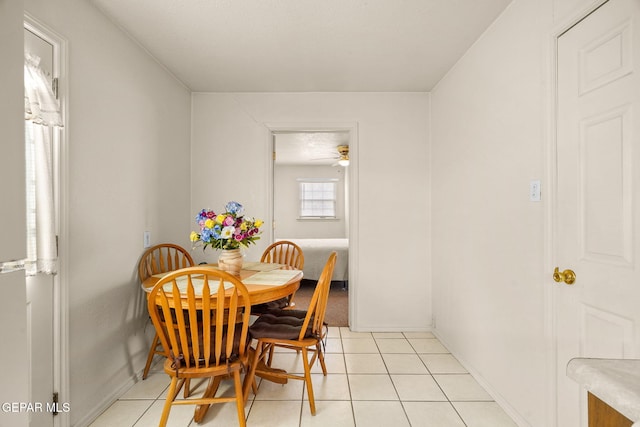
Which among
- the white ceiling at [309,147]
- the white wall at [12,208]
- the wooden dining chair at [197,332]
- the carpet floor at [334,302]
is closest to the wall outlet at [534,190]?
the wooden dining chair at [197,332]

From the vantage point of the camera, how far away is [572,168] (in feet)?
4.91

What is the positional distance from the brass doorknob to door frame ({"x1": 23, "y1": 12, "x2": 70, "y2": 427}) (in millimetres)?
2485

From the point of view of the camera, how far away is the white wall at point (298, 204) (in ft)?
26.1

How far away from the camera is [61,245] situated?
5.52ft

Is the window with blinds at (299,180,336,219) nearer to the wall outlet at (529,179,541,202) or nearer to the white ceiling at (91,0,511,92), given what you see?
the white ceiling at (91,0,511,92)

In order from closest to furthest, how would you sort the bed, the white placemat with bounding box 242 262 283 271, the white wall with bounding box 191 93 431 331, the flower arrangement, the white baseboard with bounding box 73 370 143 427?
the white baseboard with bounding box 73 370 143 427, the flower arrangement, the white placemat with bounding box 242 262 283 271, the white wall with bounding box 191 93 431 331, the bed

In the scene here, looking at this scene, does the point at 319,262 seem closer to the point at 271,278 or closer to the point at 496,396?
the point at 271,278

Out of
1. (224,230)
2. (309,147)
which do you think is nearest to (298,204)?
(309,147)

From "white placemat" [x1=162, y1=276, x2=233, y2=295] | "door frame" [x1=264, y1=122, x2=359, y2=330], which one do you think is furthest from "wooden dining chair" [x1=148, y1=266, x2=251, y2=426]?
"door frame" [x1=264, y1=122, x2=359, y2=330]

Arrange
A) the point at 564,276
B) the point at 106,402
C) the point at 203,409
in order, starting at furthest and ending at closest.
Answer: the point at 106,402, the point at 203,409, the point at 564,276

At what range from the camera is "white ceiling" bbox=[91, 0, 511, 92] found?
1.98 m

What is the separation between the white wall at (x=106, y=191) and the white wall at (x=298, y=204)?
5230 mm

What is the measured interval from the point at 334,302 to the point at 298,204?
4018 mm

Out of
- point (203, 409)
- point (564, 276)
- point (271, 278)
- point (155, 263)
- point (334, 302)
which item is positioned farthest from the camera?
point (334, 302)
